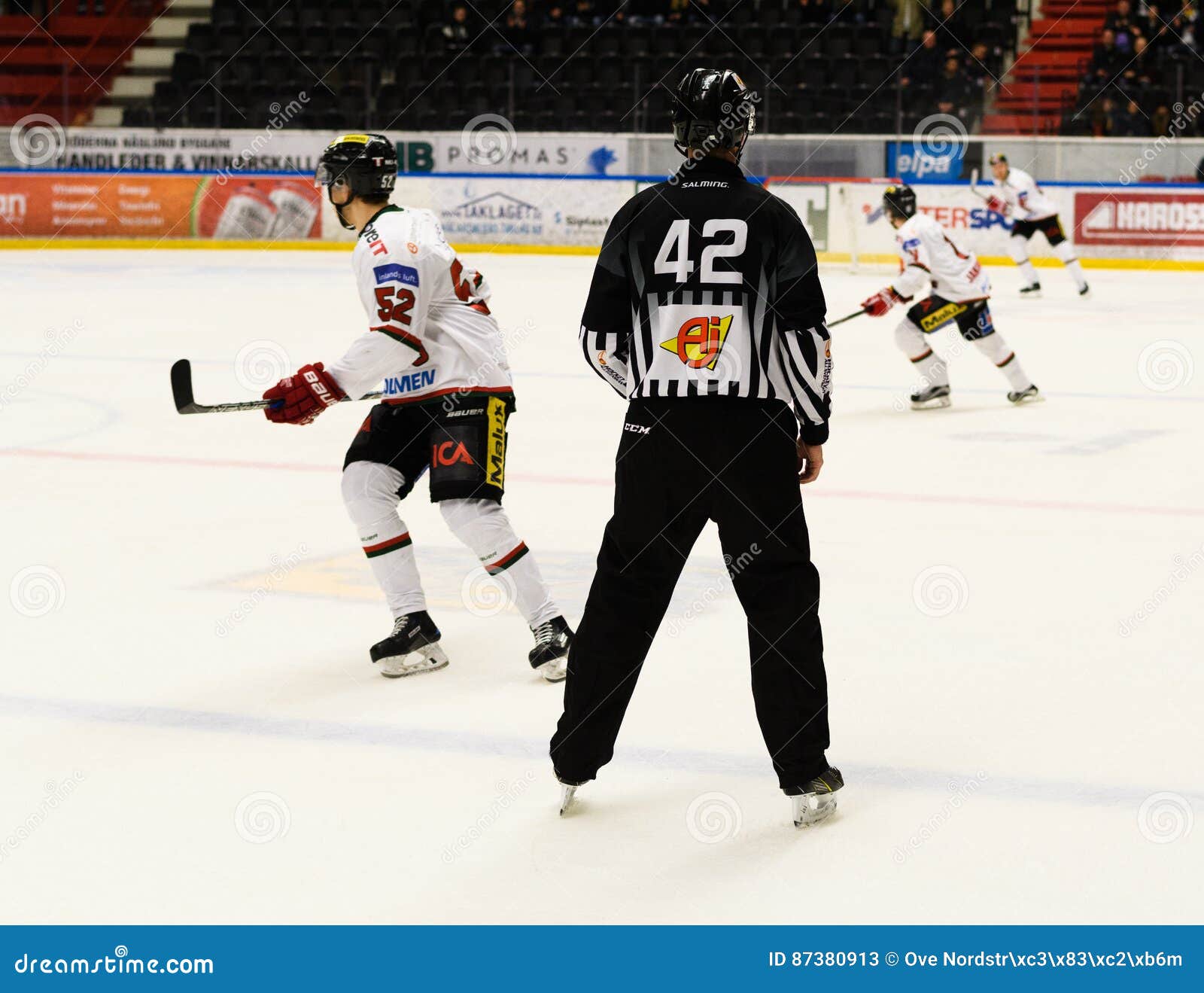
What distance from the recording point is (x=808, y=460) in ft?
10.2

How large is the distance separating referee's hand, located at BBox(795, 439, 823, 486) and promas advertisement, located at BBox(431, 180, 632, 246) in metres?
16.0

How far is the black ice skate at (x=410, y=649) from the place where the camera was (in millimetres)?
4160

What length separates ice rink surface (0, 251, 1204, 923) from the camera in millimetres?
2865

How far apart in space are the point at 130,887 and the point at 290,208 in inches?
692

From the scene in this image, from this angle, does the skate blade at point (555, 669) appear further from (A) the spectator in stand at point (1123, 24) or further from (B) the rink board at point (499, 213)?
(A) the spectator in stand at point (1123, 24)

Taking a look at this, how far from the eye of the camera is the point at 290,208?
19.7 meters

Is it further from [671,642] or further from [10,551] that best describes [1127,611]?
[10,551]

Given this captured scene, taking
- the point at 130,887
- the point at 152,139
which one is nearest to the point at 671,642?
the point at 130,887

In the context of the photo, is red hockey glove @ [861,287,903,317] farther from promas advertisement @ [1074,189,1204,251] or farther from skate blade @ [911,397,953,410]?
promas advertisement @ [1074,189,1204,251]

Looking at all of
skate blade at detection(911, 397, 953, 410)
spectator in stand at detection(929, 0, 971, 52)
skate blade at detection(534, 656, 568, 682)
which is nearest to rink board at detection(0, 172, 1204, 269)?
spectator in stand at detection(929, 0, 971, 52)

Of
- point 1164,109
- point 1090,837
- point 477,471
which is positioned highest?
point 1164,109

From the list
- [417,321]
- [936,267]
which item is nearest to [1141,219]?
[936,267]

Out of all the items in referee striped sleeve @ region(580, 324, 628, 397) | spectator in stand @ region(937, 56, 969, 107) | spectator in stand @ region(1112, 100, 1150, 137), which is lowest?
referee striped sleeve @ region(580, 324, 628, 397)

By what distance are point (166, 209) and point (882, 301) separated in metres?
12.8
